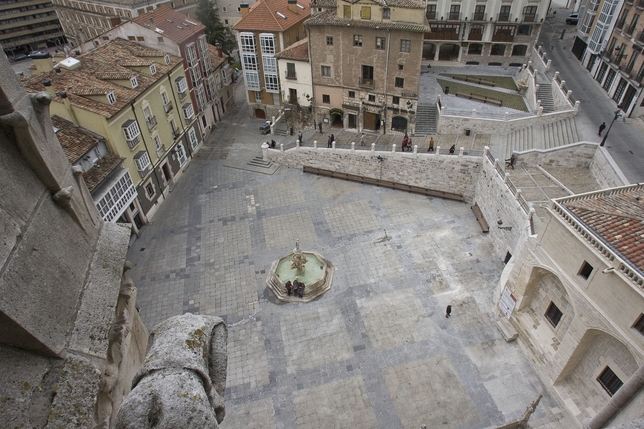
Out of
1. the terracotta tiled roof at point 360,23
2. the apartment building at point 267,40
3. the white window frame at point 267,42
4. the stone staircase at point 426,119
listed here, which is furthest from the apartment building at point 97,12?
the stone staircase at point 426,119

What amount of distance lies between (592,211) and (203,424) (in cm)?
1820

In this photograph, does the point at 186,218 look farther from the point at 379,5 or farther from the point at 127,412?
the point at 127,412

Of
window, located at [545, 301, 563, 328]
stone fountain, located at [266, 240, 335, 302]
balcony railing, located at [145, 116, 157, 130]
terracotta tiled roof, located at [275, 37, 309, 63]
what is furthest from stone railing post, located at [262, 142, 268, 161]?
window, located at [545, 301, 563, 328]

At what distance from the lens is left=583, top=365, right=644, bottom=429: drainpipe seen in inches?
527

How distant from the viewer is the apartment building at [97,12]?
169 feet

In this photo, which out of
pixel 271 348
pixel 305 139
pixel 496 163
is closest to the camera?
pixel 271 348

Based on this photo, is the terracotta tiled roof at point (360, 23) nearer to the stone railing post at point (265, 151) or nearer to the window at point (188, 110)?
the stone railing post at point (265, 151)

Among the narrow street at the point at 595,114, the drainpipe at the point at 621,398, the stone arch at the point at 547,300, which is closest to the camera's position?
the drainpipe at the point at 621,398

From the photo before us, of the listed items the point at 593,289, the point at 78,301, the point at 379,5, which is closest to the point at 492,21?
the point at 379,5

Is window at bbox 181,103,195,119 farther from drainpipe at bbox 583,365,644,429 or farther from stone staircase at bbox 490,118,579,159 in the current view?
drainpipe at bbox 583,365,644,429

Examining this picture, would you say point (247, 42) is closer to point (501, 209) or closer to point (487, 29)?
point (487, 29)

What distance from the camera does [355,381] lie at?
65.1 ft

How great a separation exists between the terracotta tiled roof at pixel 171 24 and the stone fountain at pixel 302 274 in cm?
2351

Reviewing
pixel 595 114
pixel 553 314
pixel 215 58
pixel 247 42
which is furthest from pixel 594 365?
pixel 215 58
